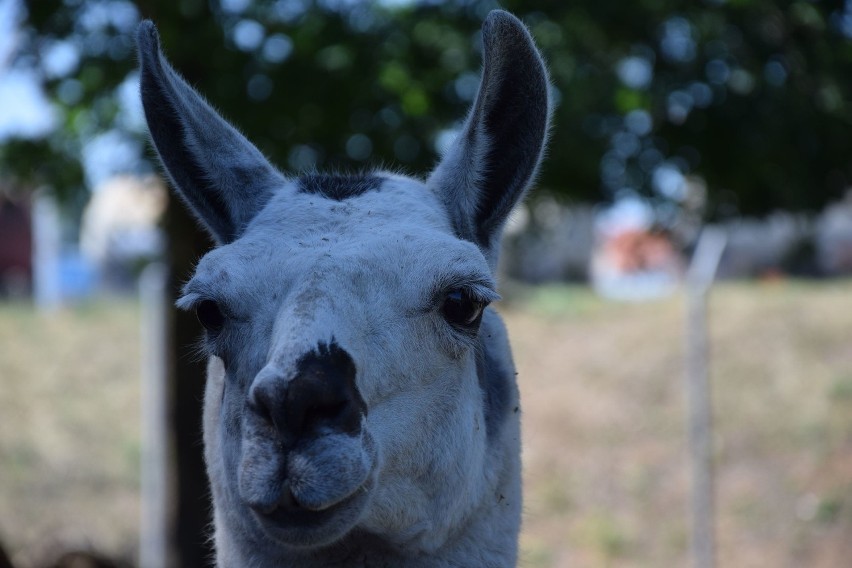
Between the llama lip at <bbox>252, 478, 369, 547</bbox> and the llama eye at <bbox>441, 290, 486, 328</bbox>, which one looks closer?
the llama lip at <bbox>252, 478, 369, 547</bbox>

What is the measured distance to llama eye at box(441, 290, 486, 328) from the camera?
2.87m

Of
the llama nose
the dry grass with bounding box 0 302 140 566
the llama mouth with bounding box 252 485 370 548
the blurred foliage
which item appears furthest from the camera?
the dry grass with bounding box 0 302 140 566

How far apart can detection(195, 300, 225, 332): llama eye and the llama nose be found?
547 millimetres

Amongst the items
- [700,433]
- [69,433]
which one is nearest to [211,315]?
[700,433]

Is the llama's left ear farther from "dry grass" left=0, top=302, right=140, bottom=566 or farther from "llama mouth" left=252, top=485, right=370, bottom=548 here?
"dry grass" left=0, top=302, right=140, bottom=566

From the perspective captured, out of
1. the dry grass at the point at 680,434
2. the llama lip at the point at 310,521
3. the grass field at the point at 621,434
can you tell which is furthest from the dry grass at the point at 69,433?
the llama lip at the point at 310,521

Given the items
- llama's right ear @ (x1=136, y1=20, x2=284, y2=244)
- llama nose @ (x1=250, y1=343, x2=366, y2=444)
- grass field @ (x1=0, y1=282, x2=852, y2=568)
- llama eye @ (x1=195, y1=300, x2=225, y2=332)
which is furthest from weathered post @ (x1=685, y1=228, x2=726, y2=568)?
llama nose @ (x1=250, y1=343, x2=366, y2=444)

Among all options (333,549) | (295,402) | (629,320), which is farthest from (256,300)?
(629,320)

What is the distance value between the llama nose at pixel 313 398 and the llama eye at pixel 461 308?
479 millimetres

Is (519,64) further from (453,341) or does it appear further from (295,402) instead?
(295,402)

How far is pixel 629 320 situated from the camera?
13.6 meters

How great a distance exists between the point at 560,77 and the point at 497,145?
119 inches

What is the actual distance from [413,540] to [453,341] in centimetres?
59

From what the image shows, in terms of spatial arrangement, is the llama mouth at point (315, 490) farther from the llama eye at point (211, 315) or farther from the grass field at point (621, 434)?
the grass field at point (621, 434)
